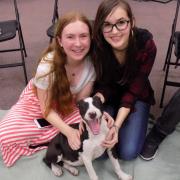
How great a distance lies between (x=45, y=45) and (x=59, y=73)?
5.46 ft

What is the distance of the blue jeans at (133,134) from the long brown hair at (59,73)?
0.32m

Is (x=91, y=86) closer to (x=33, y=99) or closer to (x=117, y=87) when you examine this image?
(x=117, y=87)

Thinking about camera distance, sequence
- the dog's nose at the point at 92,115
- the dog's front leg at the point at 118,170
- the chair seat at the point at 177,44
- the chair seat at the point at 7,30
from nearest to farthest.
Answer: the dog's nose at the point at 92,115 → the dog's front leg at the point at 118,170 → the chair seat at the point at 177,44 → the chair seat at the point at 7,30

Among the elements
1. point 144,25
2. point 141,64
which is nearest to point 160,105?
point 141,64

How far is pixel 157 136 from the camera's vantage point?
1.68 metres

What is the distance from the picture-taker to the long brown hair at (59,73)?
4.58 ft

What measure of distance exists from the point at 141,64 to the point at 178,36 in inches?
24.5

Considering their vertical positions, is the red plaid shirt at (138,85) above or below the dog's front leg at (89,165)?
above

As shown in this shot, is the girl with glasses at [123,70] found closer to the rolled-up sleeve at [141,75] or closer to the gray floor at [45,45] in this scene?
the rolled-up sleeve at [141,75]

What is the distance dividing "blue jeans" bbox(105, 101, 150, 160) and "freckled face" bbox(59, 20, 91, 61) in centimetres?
45

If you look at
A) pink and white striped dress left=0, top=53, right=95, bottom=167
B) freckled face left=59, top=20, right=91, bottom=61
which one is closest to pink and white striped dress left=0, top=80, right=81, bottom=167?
pink and white striped dress left=0, top=53, right=95, bottom=167

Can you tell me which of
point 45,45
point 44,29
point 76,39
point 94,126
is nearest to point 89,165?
point 94,126

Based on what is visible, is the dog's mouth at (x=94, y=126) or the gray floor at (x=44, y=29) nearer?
the dog's mouth at (x=94, y=126)

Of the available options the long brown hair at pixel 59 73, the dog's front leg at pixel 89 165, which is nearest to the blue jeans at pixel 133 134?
the dog's front leg at pixel 89 165
